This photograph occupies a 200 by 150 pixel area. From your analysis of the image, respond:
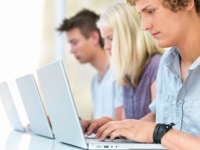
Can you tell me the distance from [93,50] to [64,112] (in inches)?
78.0

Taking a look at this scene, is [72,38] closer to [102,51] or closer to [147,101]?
[102,51]

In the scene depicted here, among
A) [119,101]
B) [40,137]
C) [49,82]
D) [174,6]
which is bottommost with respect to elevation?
[119,101]

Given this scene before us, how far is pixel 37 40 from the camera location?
149 inches

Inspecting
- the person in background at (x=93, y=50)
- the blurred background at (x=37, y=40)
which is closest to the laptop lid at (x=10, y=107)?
the person in background at (x=93, y=50)

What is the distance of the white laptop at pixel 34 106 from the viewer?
1555mm

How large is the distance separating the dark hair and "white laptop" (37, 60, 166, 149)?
1899mm

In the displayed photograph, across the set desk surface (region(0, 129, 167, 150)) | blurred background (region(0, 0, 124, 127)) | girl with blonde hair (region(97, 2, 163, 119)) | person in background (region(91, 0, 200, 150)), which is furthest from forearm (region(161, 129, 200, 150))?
blurred background (region(0, 0, 124, 127))

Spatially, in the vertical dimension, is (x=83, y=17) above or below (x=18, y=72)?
above

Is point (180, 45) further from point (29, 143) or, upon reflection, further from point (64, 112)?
point (29, 143)

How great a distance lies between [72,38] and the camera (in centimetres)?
332

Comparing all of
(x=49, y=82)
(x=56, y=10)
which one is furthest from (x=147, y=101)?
(x=56, y=10)

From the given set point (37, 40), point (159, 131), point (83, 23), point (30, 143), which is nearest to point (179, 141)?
point (159, 131)

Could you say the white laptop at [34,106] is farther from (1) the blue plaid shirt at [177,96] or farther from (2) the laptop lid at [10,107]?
(1) the blue plaid shirt at [177,96]

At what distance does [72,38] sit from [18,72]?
0.60m
